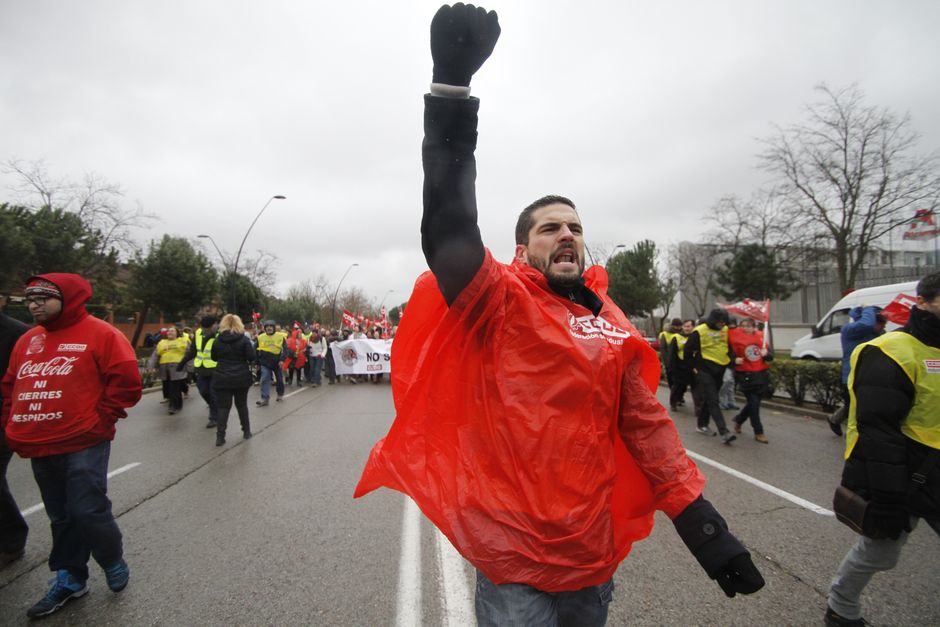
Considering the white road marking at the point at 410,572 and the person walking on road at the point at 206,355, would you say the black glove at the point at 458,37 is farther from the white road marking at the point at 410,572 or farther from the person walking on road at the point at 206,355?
the person walking on road at the point at 206,355

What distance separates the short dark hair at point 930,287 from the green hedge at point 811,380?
734cm

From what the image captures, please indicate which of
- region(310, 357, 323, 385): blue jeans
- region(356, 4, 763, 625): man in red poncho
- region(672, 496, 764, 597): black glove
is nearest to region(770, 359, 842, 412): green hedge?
region(672, 496, 764, 597): black glove

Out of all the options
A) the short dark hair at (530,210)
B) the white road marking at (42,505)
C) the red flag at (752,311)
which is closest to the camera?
the short dark hair at (530,210)

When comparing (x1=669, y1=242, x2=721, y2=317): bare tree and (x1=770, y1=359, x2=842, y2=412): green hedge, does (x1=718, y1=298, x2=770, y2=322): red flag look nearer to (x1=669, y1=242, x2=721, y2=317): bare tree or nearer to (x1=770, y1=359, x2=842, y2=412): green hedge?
(x1=770, y1=359, x2=842, y2=412): green hedge

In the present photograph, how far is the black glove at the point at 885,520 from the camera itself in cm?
217

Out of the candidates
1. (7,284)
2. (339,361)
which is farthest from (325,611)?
(7,284)

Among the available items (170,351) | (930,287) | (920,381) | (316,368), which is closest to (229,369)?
(170,351)

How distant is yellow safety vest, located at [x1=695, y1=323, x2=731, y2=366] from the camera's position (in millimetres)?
7023

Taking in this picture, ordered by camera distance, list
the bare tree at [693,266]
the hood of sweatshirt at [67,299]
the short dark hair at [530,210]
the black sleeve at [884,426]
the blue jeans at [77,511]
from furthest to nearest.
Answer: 1. the bare tree at [693,266]
2. the hood of sweatshirt at [67,299]
3. the blue jeans at [77,511]
4. the black sleeve at [884,426]
5. the short dark hair at [530,210]

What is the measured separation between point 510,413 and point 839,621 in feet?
8.02

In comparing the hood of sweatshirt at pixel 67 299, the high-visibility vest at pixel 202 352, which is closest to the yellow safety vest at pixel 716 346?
the hood of sweatshirt at pixel 67 299

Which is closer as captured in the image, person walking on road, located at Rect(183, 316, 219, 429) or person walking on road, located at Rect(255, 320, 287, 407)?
person walking on road, located at Rect(183, 316, 219, 429)

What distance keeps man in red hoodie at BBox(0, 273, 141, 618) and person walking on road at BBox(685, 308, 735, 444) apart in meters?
7.07

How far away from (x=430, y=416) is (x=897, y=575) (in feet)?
11.5
